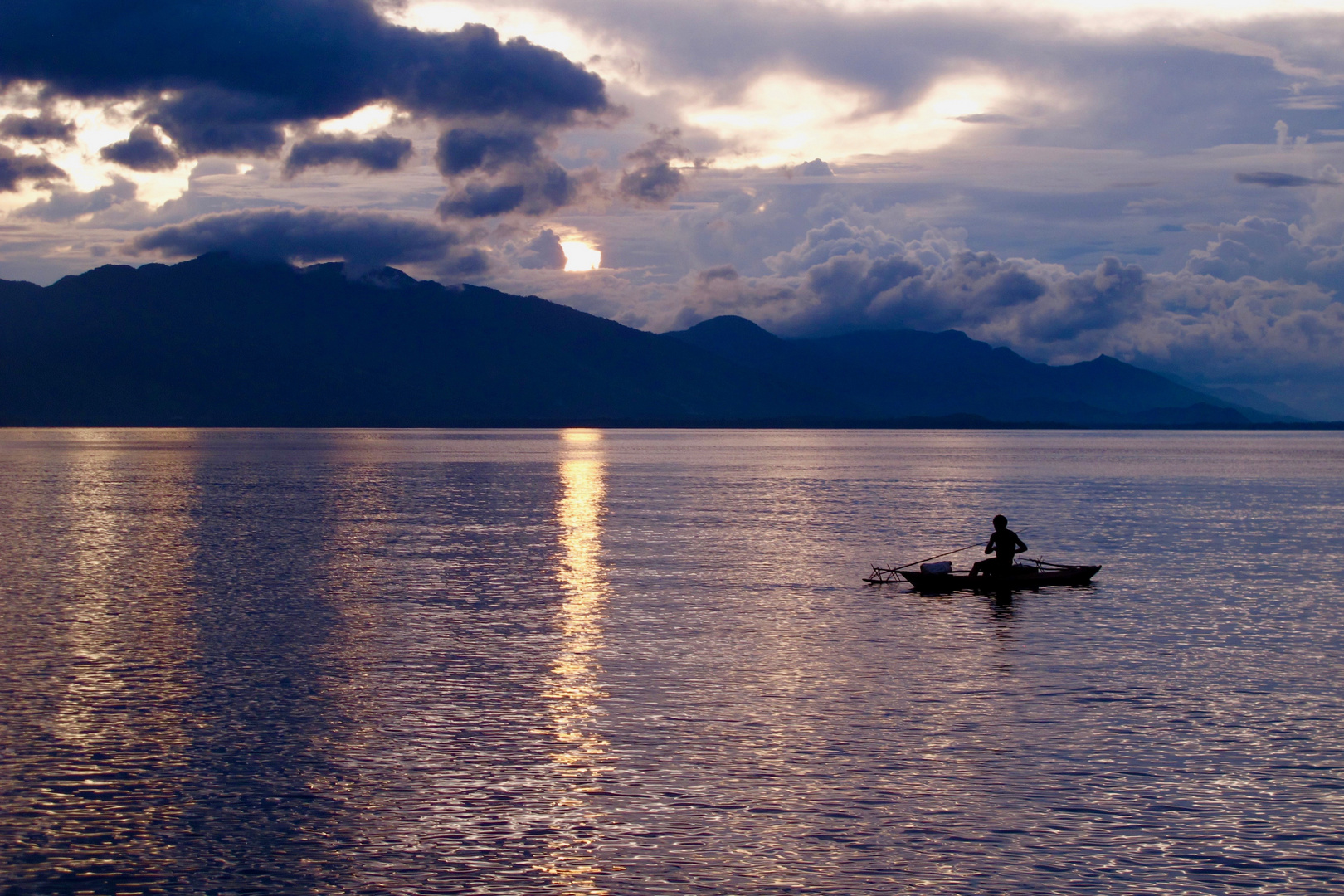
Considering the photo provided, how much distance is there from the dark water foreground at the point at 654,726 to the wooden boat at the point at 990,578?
1.57 metres

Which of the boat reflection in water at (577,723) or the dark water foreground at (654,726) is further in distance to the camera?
the dark water foreground at (654,726)

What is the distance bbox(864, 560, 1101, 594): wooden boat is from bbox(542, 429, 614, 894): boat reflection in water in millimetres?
12487

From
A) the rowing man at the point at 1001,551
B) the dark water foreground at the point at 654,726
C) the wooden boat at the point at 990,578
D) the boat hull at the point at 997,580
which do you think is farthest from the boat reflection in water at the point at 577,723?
the rowing man at the point at 1001,551

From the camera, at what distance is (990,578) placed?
50156mm

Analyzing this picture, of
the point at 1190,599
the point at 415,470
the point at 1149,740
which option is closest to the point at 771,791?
the point at 1149,740

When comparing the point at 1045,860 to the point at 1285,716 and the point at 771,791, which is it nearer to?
the point at 771,791

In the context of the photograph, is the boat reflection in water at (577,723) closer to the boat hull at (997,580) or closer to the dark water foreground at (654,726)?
the dark water foreground at (654,726)

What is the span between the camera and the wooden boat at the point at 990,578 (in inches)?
1959

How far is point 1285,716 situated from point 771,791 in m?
13.5

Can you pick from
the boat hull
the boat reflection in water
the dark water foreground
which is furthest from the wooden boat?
the boat reflection in water

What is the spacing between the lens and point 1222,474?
176 metres

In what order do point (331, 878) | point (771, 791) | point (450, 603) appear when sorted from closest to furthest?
point (331, 878) → point (771, 791) → point (450, 603)

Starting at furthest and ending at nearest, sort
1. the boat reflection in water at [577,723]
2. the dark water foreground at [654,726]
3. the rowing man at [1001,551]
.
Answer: the rowing man at [1001,551]
the dark water foreground at [654,726]
the boat reflection in water at [577,723]

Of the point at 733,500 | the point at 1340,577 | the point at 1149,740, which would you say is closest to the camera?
the point at 1149,740
